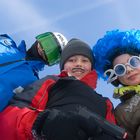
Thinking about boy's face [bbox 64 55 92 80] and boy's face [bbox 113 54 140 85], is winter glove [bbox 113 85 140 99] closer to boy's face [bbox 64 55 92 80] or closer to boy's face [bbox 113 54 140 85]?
boy's face [bbox 113 54 140 85]

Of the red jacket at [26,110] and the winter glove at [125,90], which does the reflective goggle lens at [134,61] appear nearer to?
the winter glove at [125,90]

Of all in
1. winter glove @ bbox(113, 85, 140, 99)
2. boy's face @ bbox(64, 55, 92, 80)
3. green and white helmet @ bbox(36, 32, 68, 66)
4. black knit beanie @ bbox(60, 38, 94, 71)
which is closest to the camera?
winter glove @ bbox(113, 85, 140, 99)

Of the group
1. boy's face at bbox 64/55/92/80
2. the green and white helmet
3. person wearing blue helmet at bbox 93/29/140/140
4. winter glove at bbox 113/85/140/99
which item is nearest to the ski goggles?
person wearing blue helmet at bbox 93/29/140/140

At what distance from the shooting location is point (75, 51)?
418 centimetres

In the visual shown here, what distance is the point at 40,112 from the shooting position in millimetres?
2752

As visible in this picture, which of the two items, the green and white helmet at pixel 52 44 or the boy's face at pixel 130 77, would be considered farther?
the green and white helmet at pixel 52 44

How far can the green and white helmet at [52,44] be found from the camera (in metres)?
4.36

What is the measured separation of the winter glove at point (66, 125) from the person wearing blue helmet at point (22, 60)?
612 mm

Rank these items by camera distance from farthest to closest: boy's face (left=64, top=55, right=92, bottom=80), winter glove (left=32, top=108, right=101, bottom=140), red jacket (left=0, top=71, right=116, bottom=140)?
boy's face (left=64, top=55, right=92, bottom=80) → red jacket (left=0, top=71, right=116, bottom=140) → winter glove (left=32, top=108, right=101, bottom=140)

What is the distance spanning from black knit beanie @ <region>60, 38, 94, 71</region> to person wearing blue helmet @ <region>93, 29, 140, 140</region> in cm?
15

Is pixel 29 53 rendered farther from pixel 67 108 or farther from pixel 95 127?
pixel 95 127

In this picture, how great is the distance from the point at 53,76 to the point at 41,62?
2.73 ft

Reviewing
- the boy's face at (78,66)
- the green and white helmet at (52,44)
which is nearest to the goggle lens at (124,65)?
the boy's face at (78,66)

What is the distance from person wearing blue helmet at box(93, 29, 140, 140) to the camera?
344 cm
